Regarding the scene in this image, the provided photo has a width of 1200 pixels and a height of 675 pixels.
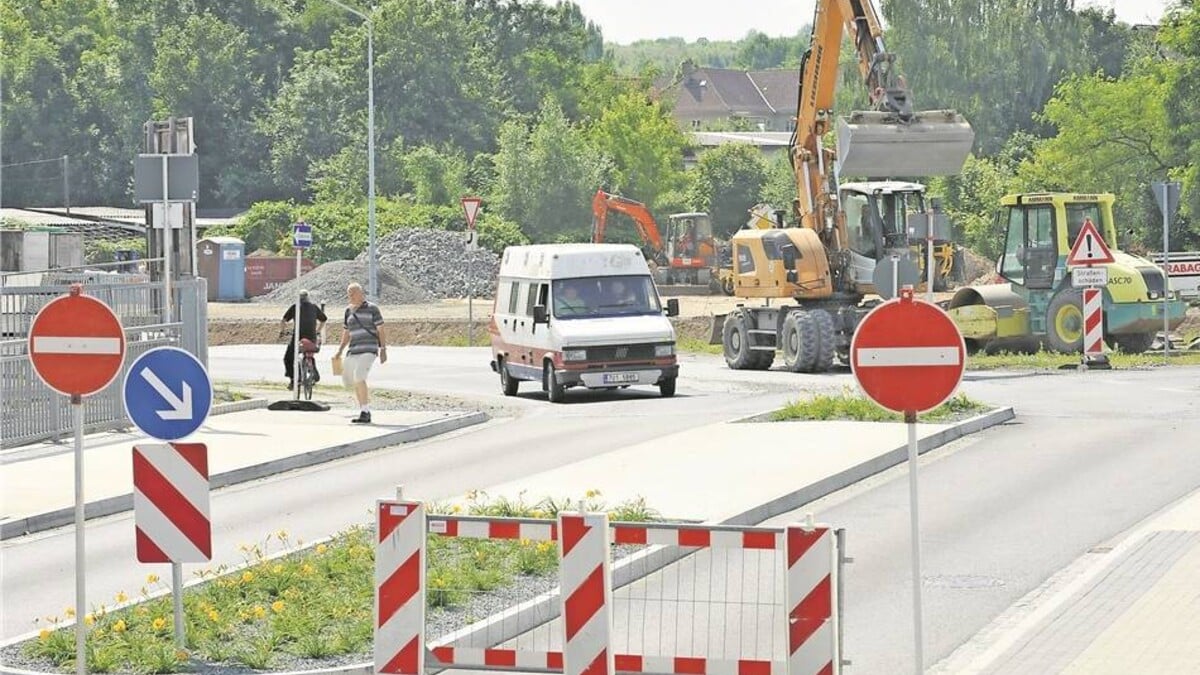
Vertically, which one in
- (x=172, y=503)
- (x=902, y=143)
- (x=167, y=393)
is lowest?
(x=172, y=503)

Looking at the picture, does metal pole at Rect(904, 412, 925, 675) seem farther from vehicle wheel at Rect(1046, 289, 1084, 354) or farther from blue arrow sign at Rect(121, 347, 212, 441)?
vehicle wheel at Rect(1046, 289, 1084, 354)

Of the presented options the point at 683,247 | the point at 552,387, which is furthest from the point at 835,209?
the point at 683,247

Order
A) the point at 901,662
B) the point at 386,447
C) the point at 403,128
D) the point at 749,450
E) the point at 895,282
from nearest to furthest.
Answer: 1. the point at 901,662
2. the point at 749,450
3. the point at 386,447
4. the point at 895,282
5. the point at 403,128

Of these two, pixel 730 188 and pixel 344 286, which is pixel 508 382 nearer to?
pixel 344 286

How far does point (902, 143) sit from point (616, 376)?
24.9 ft

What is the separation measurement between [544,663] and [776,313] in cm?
2797

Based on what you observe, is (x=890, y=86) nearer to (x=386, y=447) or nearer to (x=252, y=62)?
(x=386, y=447)

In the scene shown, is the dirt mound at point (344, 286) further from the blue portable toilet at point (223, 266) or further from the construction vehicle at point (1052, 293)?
the construction vehicle at point (1052, 293)

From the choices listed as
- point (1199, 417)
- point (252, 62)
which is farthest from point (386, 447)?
point (252, 62)

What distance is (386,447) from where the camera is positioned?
23750 millimetres

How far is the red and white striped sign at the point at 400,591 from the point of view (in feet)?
32.5

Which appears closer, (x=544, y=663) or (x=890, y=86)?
(x=544, y=663)

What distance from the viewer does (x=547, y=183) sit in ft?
302

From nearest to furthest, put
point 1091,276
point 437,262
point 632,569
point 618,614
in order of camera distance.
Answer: point 618,614 → point 632,569 → point 1091,276 → point 437,262
